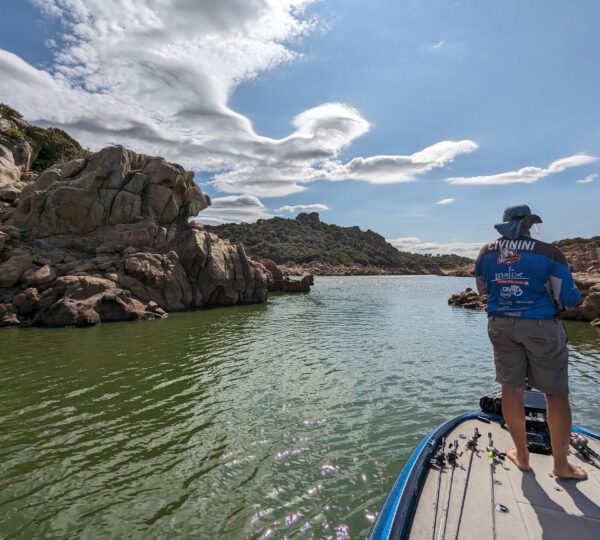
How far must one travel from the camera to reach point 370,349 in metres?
21.7

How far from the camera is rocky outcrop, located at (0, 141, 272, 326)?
31.6 metres

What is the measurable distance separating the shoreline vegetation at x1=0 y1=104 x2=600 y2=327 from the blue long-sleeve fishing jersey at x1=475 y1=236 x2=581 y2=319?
100 ft

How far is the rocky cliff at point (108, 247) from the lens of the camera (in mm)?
31703

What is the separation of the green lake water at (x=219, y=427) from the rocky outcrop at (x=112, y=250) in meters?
8.54

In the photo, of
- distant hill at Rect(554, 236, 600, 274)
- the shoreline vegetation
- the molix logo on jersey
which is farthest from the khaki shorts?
distant hill at Rect(554, 236, 600, 274)

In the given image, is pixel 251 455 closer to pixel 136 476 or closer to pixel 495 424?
pixel 136 476

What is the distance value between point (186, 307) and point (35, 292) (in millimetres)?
14687

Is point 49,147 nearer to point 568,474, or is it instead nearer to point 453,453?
point 453,453

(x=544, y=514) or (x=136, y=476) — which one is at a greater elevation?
(x=544, y=514)

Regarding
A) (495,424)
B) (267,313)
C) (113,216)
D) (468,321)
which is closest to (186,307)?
(267,313)

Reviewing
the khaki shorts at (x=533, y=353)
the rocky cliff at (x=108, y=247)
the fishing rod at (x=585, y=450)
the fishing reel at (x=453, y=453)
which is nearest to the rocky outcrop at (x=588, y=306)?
the fishing rod at (x=585, y=450)

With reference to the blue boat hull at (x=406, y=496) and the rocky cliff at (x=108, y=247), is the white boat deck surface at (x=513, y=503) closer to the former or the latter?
the blue boat hull at (x=406, y=496)

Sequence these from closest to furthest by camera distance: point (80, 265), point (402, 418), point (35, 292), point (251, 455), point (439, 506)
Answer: point (439, 506) → point (251, 455) → point (402, 418) → point (35, 292) → point (80, 265)

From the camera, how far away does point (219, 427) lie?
1073cm
